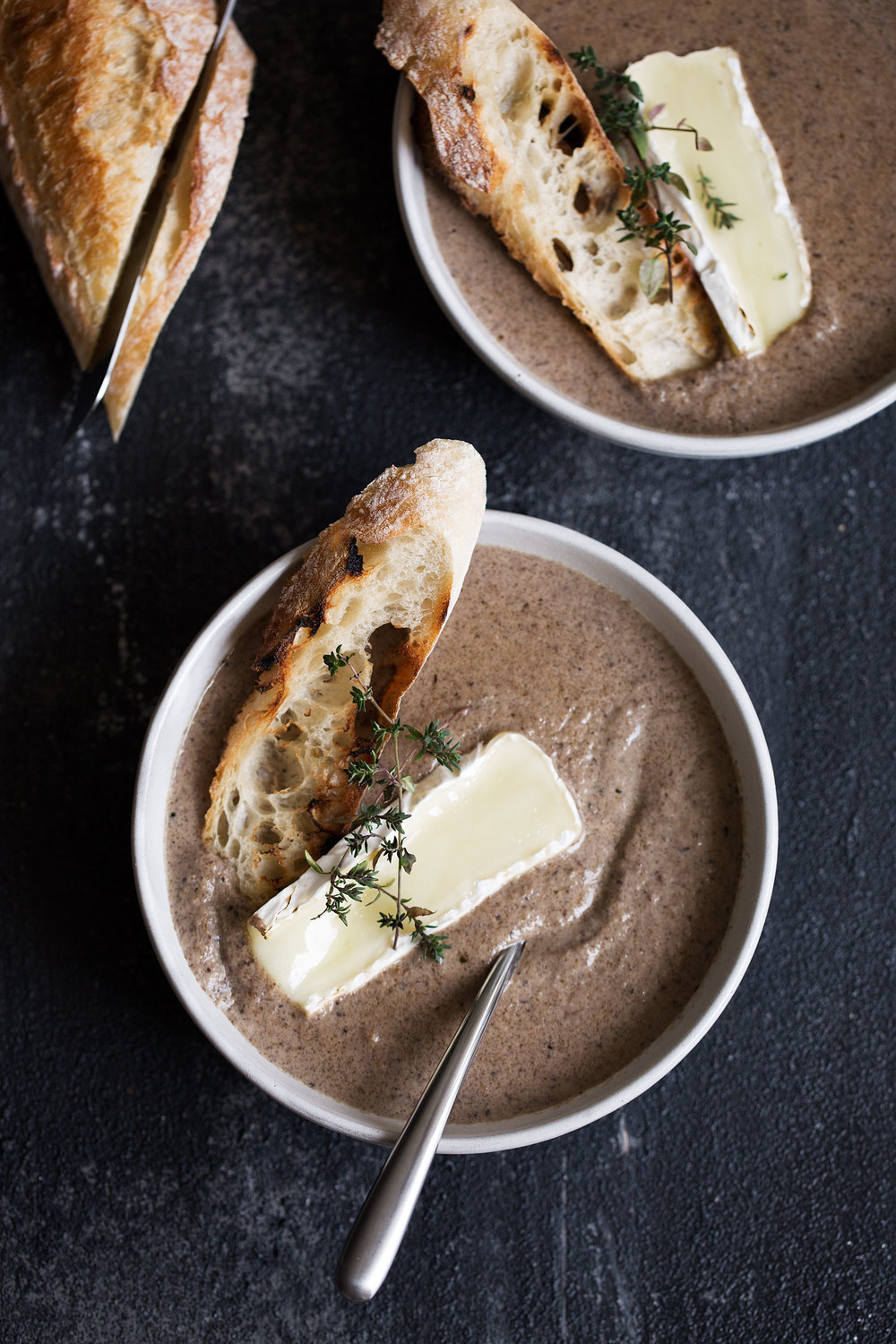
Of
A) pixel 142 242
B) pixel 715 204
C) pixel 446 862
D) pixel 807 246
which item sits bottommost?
pixel 446 862

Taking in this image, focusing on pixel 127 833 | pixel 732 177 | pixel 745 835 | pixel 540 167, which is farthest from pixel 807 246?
pixel 127 833

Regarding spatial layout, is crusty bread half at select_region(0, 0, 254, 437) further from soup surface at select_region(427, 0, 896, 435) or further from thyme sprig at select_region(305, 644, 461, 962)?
thyme sprig at select_region(305, 644, 461, 962)

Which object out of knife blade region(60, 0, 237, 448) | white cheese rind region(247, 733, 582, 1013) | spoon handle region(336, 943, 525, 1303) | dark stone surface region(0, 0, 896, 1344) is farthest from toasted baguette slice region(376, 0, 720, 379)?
spoon handle region(336, 943, 525, 1303)

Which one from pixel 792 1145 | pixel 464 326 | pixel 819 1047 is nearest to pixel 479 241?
pixel 464 326

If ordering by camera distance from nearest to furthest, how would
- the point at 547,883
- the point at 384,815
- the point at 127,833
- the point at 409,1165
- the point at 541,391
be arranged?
the point at 409,1165
the point at 384,815
the point at 547,883
the point at 541,391
the point at 127,833

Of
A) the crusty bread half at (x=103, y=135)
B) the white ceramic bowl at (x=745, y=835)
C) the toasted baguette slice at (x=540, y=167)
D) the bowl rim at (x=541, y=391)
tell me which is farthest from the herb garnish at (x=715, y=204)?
the crusty bread half at (x=103, y=135)

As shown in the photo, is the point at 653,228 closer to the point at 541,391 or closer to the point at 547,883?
the point at 541,391

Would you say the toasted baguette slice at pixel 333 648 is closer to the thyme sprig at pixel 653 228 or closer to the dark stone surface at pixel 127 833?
the dark stone surface at pixel 127 833

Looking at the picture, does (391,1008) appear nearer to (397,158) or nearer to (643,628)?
(643,628)
